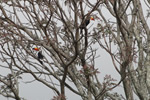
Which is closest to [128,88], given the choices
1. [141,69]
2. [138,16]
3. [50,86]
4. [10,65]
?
[141,69]

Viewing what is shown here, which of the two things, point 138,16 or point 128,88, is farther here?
point 138,16

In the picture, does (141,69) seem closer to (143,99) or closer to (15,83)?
(143,99)

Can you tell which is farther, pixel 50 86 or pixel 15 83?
pixel 15 83

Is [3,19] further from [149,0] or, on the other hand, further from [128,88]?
[149,0]

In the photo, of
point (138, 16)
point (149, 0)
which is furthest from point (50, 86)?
point (149, 0)

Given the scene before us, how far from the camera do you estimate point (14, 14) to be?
194 inches

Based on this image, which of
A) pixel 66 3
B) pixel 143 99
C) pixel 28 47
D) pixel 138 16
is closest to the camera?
pixel 66 3

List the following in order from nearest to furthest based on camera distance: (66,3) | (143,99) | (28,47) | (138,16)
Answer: (66,3), (143,99), (28,47), (138,16)

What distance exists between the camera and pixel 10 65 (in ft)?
17.9

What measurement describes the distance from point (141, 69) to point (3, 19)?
322cm

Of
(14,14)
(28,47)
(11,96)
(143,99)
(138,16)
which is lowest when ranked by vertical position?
(143,99)

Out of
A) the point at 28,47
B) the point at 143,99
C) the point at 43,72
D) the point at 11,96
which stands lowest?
the point at 143,99

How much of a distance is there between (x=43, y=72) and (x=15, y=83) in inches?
26.1

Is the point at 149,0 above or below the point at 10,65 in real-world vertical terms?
above
